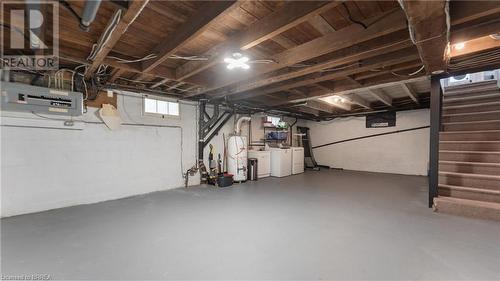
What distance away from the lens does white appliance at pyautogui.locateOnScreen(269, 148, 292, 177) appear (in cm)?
664

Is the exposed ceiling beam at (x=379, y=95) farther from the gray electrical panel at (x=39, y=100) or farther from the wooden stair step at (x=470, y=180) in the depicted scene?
the gray electrical panel at (x=39, y=100)

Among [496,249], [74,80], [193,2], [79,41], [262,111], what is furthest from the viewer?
[262,111]

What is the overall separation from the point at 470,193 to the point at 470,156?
824 millimetres

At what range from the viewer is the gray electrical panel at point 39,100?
9.58 feet

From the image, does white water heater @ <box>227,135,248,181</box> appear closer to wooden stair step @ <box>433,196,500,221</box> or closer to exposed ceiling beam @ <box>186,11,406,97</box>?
exposed ceiling beam @ <box>186,11,406,97</box>

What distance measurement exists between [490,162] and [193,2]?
501cm

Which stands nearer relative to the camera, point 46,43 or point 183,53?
point 46,43

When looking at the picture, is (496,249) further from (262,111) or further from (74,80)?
(74,80)

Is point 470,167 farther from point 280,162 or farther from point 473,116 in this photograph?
point 280,162

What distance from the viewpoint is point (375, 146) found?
301 inches

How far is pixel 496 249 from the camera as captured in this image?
7.00 ft

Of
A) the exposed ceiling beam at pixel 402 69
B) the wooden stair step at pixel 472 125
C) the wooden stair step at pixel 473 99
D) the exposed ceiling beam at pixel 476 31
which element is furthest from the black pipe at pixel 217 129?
the wooden stair step at pixel 473 99

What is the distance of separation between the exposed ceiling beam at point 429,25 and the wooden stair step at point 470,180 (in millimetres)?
2282

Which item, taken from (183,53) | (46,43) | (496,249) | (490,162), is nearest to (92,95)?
(46,43)
